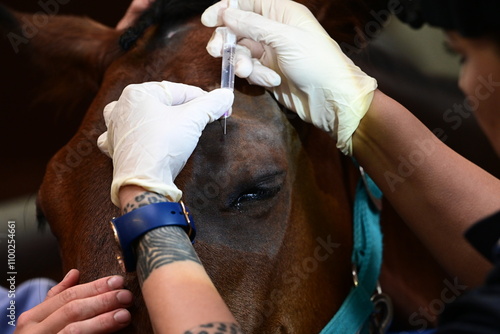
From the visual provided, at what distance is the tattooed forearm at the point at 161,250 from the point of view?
0.75 metres

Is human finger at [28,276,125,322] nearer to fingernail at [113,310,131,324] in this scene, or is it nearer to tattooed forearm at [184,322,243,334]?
fingernail at [113,310,131,324]

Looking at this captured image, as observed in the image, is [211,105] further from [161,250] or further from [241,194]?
[161,250]

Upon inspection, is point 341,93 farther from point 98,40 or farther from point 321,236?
point 98,40

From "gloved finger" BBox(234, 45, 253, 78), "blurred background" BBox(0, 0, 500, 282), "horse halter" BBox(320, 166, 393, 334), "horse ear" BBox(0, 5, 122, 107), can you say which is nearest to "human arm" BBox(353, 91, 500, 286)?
"horse halter" BBox(320, 166, 393, 334)

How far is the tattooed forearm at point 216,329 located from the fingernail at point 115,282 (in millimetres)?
202

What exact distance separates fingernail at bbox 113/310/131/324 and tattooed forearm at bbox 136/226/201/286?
0.08 metres

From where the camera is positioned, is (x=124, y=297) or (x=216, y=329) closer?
(x=216, y=329)

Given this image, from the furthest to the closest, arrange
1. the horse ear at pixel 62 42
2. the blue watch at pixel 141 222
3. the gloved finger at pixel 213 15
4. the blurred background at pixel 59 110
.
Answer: the blurred background at pixel 59 110
the horse ear at pixel 62 42
the gloved finger at pixel 213 15
the blue watch at pixel 141 222

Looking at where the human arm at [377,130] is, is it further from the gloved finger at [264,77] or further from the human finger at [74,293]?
the human finger at [74,293]

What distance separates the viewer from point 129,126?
0.89m

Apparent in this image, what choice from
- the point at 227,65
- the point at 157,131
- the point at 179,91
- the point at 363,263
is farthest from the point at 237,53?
the point at 363,263

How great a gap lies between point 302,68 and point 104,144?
36cm

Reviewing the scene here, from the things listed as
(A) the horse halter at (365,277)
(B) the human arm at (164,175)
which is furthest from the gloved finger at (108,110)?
(A) the horse halter at (365,277)

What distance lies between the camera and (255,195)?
96 cm
